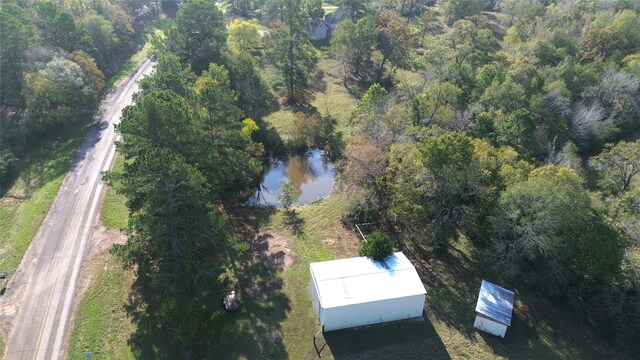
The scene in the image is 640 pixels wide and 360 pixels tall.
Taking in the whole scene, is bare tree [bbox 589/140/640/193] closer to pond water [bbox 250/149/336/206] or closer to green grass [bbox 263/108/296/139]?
pond water [bbox 250/149/336/206]

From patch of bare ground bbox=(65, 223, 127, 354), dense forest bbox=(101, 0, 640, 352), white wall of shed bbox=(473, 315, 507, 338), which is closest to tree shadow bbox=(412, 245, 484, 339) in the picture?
white wall of shed bbox=(473, 315, 507, 338)

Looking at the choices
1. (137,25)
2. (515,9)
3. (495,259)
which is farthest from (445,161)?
(137,25)

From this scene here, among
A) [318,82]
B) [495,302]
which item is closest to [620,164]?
[495,302]

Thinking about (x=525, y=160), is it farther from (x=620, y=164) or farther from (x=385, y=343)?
(x=385, y=343)

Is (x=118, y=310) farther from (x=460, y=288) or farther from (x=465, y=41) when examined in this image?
(x=465, y=41)

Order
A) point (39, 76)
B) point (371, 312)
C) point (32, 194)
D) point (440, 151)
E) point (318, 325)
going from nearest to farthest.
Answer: point (371, 312), point (318, 325), point (440, 151), point (32, 194), point (39, 76)
